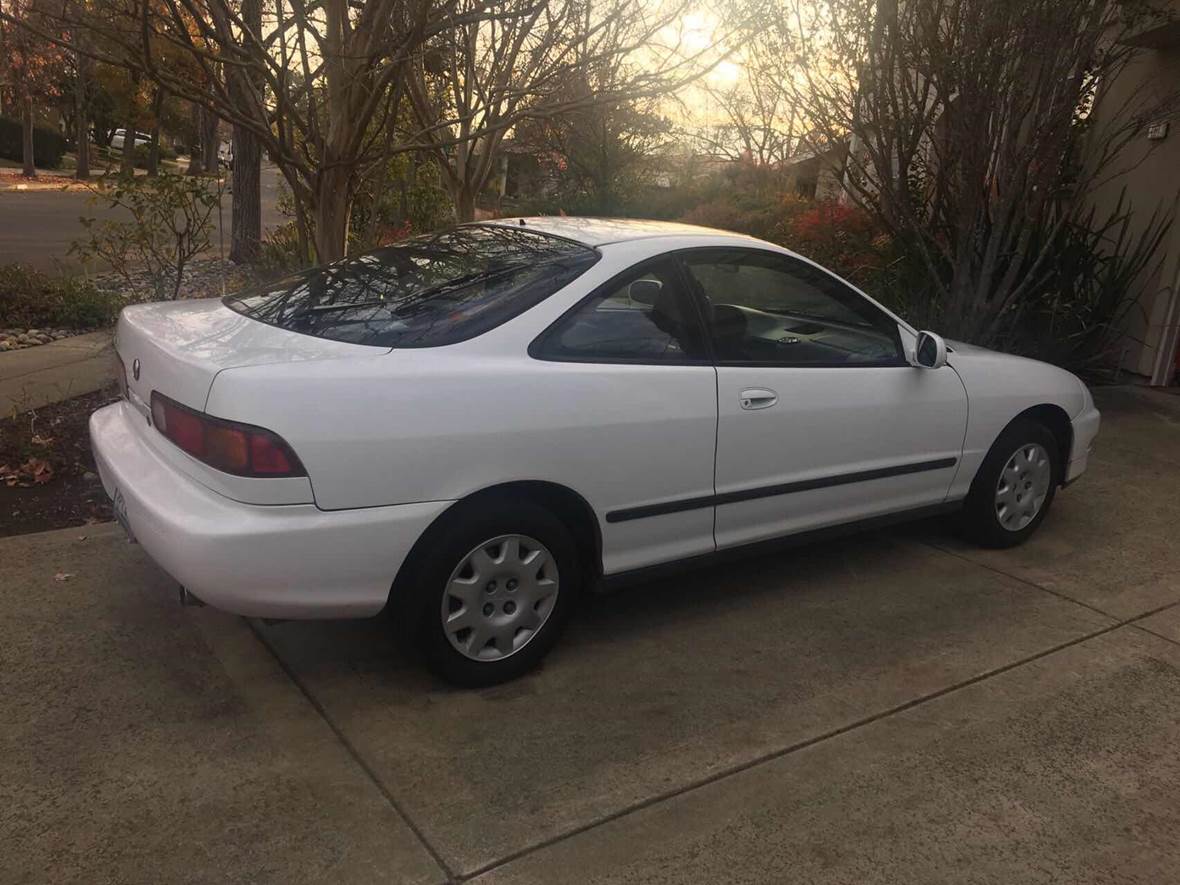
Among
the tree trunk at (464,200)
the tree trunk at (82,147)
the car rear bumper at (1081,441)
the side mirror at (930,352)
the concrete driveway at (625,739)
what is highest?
the tree trunk at (82,147)

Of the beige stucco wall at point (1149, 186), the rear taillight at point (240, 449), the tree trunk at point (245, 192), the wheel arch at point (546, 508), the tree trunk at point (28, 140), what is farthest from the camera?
the tree trunk at point (28, 140)

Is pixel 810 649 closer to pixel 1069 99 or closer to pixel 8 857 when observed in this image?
pixel 8 857

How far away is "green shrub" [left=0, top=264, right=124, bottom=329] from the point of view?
8781 millimetres

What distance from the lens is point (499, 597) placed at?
130 inches

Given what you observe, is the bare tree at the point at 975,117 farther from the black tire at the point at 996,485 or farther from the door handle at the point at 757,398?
the door handle at the point at 757,398

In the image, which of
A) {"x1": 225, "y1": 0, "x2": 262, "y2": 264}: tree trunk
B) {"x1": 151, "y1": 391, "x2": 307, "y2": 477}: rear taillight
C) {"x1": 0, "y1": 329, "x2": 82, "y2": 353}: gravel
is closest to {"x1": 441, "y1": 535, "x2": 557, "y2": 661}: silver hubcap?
{"x1": 151, "y1": 391, "x2": 307, "y2": 477}: rear taillight

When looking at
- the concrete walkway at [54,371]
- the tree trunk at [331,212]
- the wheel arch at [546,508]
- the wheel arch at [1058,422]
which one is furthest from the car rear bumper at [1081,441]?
the concrete walkway at [54,371]

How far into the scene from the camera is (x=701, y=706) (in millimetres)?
3354

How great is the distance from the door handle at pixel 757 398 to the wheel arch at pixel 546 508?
727 millimetres

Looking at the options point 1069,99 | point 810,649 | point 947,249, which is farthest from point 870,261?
point 810,649

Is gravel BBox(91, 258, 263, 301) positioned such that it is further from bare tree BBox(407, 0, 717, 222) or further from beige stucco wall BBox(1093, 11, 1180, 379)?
beige stucco wall BBox(1093, 11, 1180, 379)

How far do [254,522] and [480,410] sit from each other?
733mm

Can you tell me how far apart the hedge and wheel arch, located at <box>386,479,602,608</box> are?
152 feet

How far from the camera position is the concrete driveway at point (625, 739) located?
2.61 m
